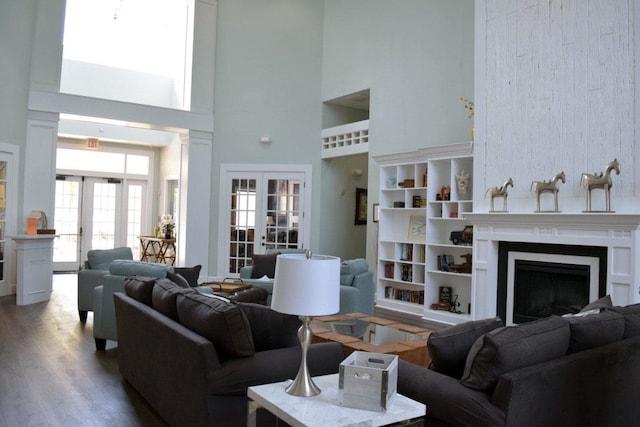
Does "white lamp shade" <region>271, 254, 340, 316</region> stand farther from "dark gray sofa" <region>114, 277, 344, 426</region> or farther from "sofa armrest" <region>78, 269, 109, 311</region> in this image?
"sofa armrest" <region>78, 269, 109, 311</region>

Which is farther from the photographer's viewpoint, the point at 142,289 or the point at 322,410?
the point at 142,289

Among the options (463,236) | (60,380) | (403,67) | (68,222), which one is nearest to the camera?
(60,380)

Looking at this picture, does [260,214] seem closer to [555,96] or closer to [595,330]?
[555,96]

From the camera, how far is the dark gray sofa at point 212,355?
2.59 meters

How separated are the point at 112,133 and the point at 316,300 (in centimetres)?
1066

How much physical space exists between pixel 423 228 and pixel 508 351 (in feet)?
17.4

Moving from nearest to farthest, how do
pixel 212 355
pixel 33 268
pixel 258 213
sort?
pixel 212 355 < pixel 33 268 < pixel 258 213

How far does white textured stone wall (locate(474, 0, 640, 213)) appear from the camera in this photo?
4.62 metres

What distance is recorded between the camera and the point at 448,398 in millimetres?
2211

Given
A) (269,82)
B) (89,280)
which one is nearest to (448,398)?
(89,280)

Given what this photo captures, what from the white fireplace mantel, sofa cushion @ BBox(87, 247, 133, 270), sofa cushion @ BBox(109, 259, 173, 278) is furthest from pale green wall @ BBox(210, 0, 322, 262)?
sofa cushion @ BBox(109, 259, 173, 278)

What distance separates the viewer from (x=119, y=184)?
1224cm

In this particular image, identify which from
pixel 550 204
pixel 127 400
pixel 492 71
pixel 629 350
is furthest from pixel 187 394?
pixel 492 71

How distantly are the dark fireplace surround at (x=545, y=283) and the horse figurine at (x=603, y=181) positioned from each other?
1.53 ft
